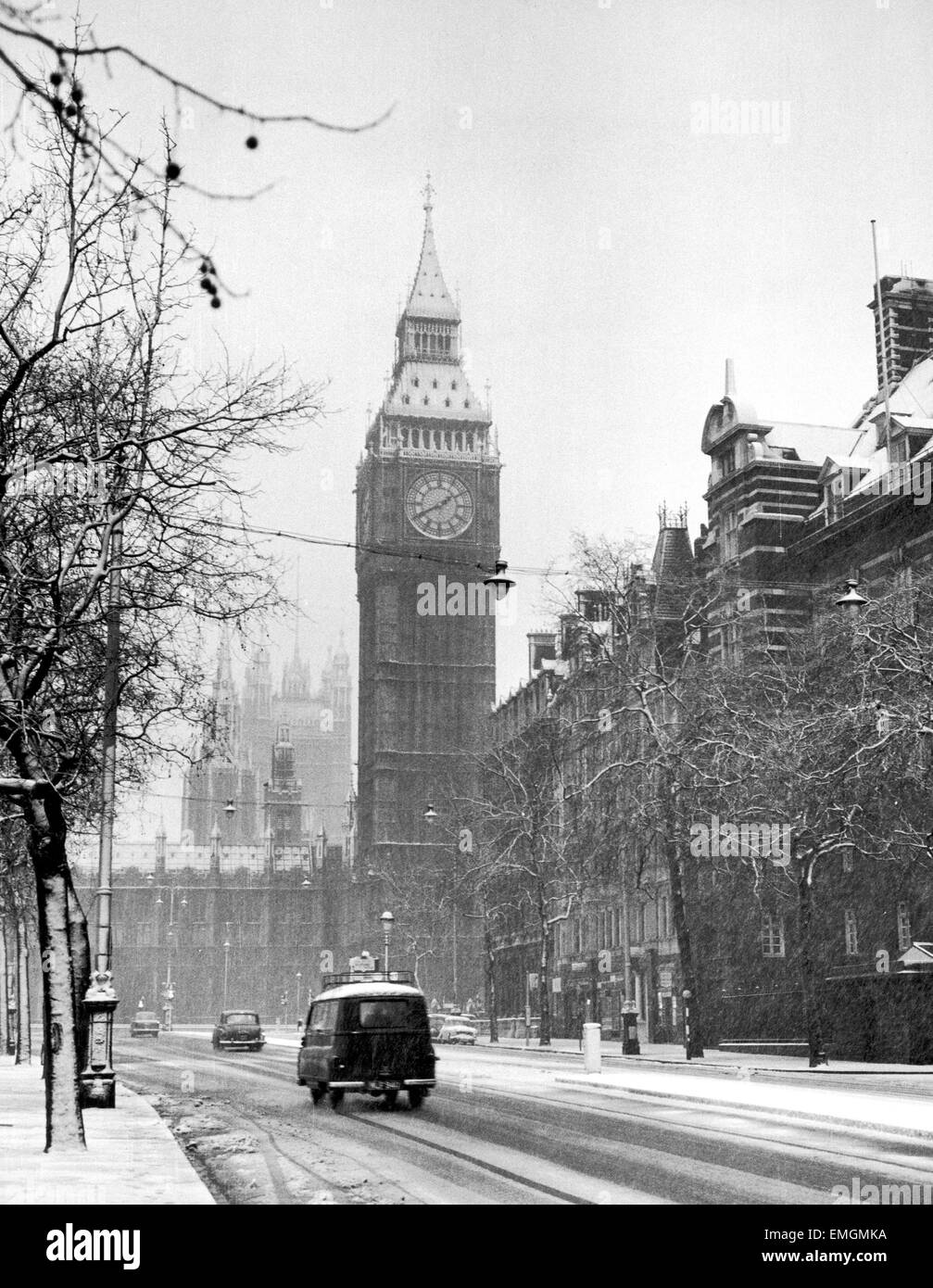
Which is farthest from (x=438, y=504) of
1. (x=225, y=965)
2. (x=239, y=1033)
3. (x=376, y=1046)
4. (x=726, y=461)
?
(x=376, y=1046)

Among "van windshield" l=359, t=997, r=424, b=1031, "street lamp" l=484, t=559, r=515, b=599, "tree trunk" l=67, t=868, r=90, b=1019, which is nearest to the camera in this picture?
"tree trunk" l=67, t=868, r=90, b=1019

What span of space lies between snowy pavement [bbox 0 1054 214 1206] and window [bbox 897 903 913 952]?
30.3 m

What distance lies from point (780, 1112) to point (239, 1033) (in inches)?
1402

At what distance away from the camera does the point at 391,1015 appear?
25406 mm

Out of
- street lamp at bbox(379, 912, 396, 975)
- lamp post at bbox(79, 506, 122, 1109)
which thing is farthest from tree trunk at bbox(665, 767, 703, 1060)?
lamp post at bbox(79, 506, 122, 1109)

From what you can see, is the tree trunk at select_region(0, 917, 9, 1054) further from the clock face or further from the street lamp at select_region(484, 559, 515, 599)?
the clock face

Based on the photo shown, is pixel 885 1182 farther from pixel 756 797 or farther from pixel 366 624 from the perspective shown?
pixel 366 624

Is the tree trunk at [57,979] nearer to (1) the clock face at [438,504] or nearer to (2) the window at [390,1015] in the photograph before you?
(2) the window at [390,1015]

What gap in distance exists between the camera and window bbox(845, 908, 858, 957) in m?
50.3

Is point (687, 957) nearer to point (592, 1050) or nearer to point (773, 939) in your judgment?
point (592, 1050)

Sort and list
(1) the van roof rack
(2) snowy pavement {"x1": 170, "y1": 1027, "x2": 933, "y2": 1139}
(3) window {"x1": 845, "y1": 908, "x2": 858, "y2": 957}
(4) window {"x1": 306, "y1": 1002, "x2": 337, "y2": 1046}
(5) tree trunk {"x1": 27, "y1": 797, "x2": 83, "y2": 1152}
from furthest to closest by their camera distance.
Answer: (3) window {"x1": 845, "y1": 908, "x2": 858, "y2": 957}
(1) the van roof rack
(4) window {"x1": 306, "y1": 1002, "x2": 337, "y2": 1046}
(2) snowy pavement {"x1": 170, "y1": 1027, "x2": 933, "y2": 1139}
(5) tree trunk {"x1": 27, "y1": 797, "x2": 83, "y2": 1152}
